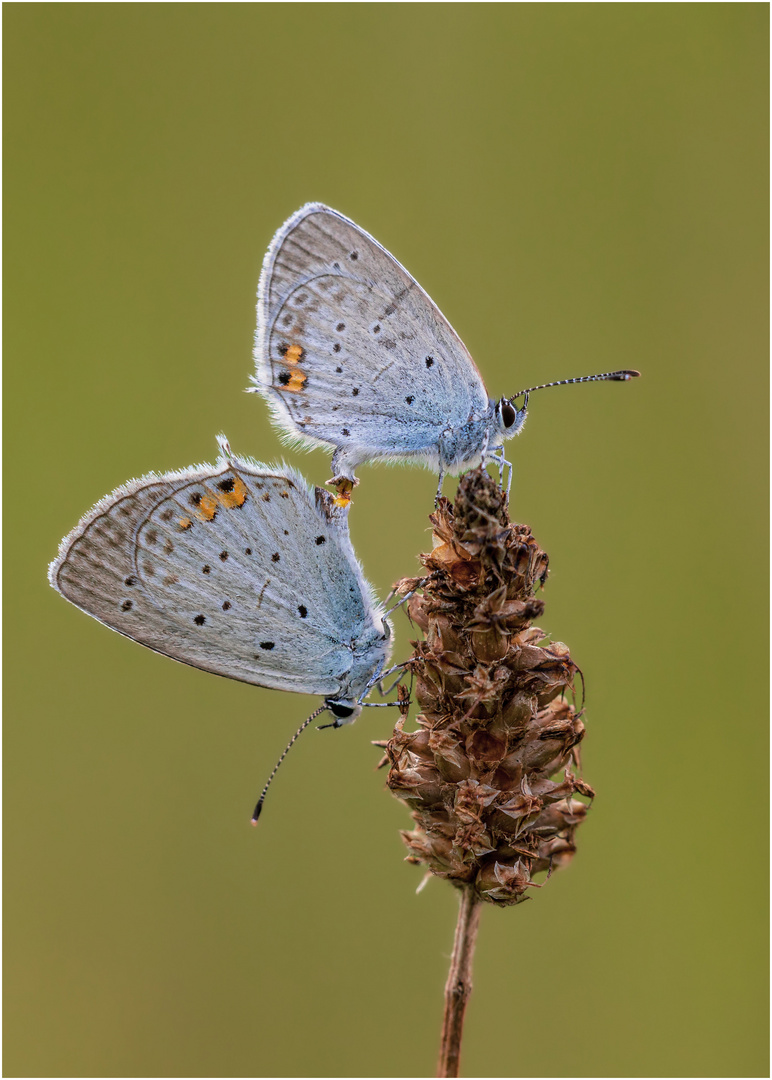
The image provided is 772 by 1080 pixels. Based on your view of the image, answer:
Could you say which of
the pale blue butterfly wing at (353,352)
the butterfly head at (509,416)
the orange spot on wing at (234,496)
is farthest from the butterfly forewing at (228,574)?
the butterfly head at (509,416)

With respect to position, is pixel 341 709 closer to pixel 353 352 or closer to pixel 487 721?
pixel 487 721

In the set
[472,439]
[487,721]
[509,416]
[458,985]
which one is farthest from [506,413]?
[458,985]

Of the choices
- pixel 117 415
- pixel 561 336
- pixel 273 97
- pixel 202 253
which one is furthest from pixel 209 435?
pixel 273 97

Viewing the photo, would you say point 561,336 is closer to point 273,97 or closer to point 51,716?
point 273,97

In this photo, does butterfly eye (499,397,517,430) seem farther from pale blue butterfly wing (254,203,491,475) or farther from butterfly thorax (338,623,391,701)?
butterfly thorax (338,623,391,701)

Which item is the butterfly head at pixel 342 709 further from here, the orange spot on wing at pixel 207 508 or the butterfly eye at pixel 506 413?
the butterfly eye at pixel 506 413

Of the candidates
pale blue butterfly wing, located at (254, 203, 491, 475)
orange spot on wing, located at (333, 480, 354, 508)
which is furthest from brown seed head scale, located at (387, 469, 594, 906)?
pale blue butterfly wing, located at (254, 203, 491, 475)
